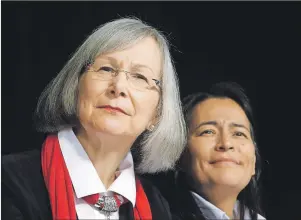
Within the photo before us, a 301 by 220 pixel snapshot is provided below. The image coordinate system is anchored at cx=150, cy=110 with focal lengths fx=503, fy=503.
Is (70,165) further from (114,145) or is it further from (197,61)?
(197,61)

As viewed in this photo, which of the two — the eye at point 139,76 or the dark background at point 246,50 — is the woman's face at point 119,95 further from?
the dark background at point 246,50

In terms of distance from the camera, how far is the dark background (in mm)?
1120

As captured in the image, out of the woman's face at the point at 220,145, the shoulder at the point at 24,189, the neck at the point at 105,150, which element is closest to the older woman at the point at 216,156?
the woman's face at the point at 220,145

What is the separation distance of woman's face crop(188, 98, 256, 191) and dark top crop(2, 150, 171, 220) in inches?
9.0

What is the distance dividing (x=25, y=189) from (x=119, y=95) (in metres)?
0.24

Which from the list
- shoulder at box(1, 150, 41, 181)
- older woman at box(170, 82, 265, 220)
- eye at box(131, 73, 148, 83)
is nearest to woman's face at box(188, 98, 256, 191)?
older woman at box(170, 82, 265, 220)

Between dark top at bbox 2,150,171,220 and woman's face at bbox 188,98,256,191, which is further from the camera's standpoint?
woman's face at bbox 188,98,256,191

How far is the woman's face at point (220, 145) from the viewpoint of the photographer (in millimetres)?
1111

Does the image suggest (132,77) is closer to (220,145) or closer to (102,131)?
(102,131)

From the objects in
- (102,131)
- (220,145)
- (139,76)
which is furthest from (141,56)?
(220,145)

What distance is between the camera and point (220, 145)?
1.12 m

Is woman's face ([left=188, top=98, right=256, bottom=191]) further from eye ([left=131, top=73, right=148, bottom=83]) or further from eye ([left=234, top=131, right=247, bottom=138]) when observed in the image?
eye ([left=131, top=73, right=148, bottom=83])

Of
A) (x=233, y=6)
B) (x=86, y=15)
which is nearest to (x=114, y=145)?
(x=86, y=15)

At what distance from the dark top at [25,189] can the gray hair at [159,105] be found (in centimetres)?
9
